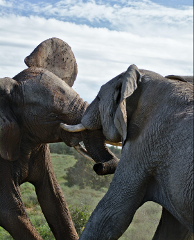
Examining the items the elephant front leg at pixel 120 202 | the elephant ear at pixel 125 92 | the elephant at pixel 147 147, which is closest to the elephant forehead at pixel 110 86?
the elephant at pixel 147 147

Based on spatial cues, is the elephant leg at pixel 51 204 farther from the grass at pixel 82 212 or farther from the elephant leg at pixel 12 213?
the grass at pixel 82 212

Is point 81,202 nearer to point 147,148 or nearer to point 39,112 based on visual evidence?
point 39,112

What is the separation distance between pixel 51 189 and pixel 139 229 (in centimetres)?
213

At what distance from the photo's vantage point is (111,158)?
4.15 m

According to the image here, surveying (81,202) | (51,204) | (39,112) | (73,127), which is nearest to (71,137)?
(73,127)

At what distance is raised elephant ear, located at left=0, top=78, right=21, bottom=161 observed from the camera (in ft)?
14.0

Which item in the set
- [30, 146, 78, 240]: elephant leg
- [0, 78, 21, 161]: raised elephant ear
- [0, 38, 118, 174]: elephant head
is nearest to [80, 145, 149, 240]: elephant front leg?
[0, 38, 118, 174]: elephant head

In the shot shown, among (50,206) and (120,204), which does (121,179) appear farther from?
(50,206)

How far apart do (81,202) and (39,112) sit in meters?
3.31

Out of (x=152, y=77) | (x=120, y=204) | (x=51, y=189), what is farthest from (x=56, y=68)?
(x=120, y=204)

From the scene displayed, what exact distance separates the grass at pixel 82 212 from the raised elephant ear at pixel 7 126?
1.81 meters

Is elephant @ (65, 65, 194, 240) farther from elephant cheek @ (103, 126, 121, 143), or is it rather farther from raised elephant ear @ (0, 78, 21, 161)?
raised elephant ear @ (0, 78, 21, 161)

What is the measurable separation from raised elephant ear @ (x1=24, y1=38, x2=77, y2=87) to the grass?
82.4 inches

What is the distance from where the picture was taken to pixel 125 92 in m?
3.09
